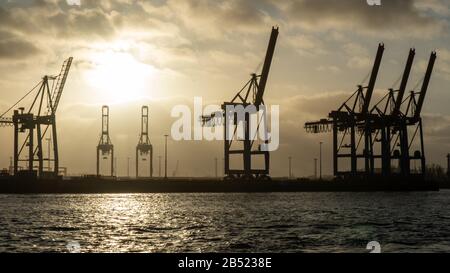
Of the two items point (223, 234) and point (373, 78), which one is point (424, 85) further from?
point (223, 234)

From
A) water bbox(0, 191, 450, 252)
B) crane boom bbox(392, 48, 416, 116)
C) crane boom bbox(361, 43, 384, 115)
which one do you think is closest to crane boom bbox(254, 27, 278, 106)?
crane boom bbox(361, 43, 384, 115)

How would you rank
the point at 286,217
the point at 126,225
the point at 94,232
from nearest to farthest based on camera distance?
the point at 94,232 < the point at 126,225 < the point at 286,217

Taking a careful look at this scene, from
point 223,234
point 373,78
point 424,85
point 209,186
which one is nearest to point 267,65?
point 373,78

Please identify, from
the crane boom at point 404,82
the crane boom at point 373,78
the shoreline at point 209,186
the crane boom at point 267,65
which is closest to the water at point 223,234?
the crane boom at point 267,65

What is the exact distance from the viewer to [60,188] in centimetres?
10806

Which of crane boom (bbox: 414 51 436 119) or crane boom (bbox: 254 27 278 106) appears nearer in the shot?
crane boom (bbox: 254 27 278 106)

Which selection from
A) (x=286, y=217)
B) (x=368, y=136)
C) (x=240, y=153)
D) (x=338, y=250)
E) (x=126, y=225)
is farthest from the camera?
(x=368, y=136)

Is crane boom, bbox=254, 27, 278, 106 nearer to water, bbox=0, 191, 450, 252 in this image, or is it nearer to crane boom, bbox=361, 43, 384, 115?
crane boom, bbox=361, 43, 384, 115

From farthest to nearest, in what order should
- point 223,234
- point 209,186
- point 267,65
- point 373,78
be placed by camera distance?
point 209,186 → point 373,78 → point 267,65 → point 223,234

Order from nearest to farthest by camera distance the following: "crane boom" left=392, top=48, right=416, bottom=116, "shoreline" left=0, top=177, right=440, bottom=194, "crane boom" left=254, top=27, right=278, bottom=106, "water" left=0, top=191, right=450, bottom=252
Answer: "water" left=0, top=191, right=450, bottom=252, "crane boom" left=254, top=27, right=278, bottom=106, "shoreline" left=0, top=177, right=440, bottom=194, "crane boom" left=392, top=48, right=416, bottom=116

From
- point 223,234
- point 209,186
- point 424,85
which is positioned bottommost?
point 223,234
